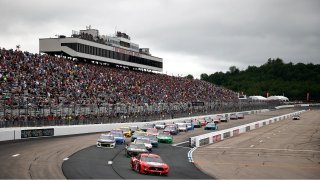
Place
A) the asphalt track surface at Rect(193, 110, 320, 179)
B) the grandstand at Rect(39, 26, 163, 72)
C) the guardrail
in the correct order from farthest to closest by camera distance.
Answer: the grandstand at Rect(39, 26, 163, 72) → the guardrail → the asphalt track surface at Rect(193, 110, 320, 179)

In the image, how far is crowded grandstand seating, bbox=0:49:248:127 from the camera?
48281 millimetres

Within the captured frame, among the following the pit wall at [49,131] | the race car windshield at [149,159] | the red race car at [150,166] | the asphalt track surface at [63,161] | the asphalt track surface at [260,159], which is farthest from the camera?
the pit wall at [49,131]

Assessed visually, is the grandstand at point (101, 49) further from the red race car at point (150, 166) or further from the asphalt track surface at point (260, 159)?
the red race car at point (150, 166)

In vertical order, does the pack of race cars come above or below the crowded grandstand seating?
below

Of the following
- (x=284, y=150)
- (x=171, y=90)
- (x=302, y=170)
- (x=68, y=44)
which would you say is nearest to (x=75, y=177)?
(x=302, y=170)

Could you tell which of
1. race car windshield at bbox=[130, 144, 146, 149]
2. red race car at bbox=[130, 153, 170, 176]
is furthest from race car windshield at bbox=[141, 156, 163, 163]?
race car windshield at bbox=[130, 144, 146, 149]

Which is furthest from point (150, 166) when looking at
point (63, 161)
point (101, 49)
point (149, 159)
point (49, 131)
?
point (101, 49)

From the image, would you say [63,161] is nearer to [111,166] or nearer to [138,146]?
[111,166]

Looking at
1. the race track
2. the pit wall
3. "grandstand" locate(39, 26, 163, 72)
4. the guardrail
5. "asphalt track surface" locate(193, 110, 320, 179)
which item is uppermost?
"grandstand" locate(39, 26, 163, 72)

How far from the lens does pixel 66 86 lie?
5869cm

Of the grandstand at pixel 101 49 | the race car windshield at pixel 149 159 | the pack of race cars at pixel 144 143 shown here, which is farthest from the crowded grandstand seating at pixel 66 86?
the race car windshield at pixel 149 159

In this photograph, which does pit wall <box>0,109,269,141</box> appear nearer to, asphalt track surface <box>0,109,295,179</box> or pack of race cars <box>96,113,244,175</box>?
asphalt track surface <box>0,109,295,179</box>

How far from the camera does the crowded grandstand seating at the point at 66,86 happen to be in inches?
1901

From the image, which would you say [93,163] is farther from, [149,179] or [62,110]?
[62,110]
